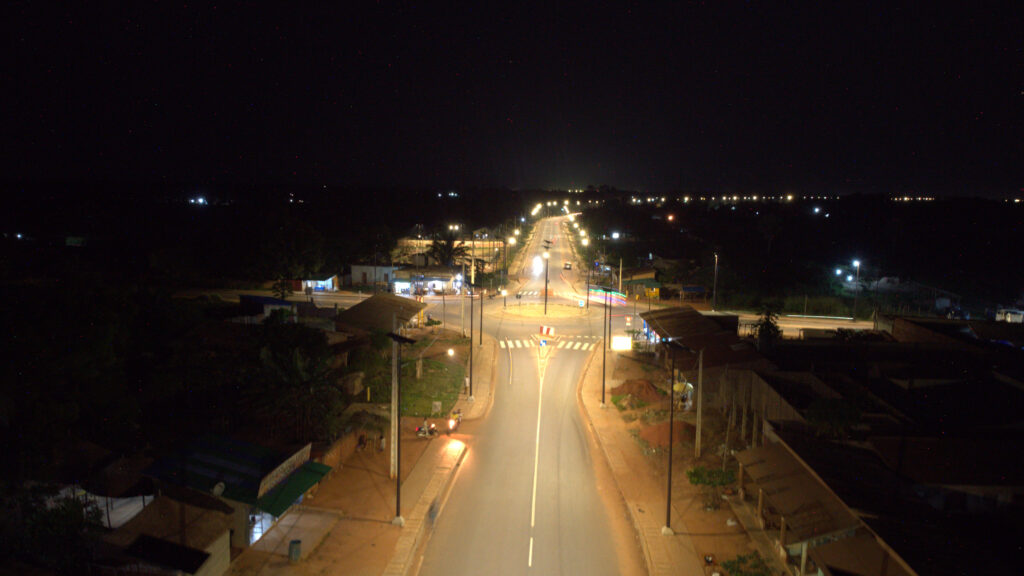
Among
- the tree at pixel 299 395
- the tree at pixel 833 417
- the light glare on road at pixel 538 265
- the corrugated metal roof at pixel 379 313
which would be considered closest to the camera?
the tree at pixel 833 417

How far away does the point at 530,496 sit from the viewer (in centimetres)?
1606

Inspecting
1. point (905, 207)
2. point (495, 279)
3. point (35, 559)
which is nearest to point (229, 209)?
point (495, 279)

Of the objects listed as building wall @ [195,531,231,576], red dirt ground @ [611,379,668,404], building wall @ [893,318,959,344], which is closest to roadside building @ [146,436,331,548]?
building wall @ [195,531,231,576]

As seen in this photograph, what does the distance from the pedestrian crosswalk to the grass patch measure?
544cm

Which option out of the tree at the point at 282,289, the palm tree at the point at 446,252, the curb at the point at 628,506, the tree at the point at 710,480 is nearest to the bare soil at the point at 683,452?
the tree at the point at 710,480

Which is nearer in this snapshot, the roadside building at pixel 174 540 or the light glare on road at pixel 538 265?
the roadside building at pixel 174 540

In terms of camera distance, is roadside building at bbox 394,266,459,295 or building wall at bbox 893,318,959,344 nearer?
building wall at bbox 893,318,959,344

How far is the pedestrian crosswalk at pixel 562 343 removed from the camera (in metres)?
32.6

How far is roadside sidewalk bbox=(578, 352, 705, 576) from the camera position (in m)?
12.7

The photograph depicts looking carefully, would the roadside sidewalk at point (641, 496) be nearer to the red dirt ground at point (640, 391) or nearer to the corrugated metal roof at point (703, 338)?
the red dirt ground at point (640, 391)

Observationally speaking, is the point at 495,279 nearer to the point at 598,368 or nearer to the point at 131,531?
the point at 598,368

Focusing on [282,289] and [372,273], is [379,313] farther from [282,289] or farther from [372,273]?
[372,273]

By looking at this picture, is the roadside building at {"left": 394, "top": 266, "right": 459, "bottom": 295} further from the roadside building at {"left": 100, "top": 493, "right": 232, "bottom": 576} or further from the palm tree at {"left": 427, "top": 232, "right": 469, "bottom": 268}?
the roadside building at {"left": 100, "top": 493, "right": 232, "bottom": 576}

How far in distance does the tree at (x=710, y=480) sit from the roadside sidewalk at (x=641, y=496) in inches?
39.5
